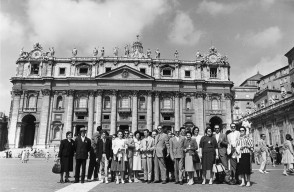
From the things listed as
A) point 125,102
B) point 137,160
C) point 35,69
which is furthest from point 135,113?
point 137,160

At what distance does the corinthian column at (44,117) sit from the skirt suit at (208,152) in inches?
1580

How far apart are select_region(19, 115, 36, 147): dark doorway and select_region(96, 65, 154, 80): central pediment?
15.4 meters

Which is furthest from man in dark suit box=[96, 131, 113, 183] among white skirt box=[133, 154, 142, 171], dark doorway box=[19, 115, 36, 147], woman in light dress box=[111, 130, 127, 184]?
dark doorway box=[19, 115, 36, 147]

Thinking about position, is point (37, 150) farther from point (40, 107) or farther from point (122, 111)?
point (122, 111)

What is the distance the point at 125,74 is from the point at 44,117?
16496 millimetres

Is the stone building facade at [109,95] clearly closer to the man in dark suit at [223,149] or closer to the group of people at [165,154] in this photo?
the group of people at [165,154]

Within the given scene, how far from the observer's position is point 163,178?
1120 cm

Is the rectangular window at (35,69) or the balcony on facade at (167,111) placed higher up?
the rectangular window at (35,69)

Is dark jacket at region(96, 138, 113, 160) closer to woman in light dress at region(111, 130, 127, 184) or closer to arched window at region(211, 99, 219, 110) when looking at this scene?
woman in light dress at region(111, 130, 127, 184)

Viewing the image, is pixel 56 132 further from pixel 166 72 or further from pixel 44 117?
pixel 166 72

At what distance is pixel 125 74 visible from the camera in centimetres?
4825

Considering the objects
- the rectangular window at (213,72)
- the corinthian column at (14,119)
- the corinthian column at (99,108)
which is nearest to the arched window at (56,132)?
the corinthian column at (14,119)

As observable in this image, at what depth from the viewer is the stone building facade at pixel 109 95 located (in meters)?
47.2

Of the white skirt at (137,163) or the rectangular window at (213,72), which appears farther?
the rectangular window at (213,72)
